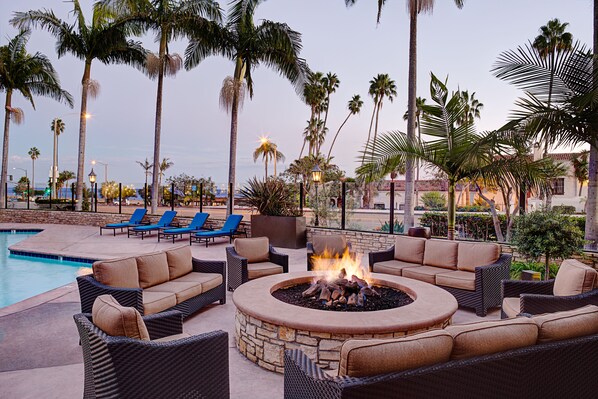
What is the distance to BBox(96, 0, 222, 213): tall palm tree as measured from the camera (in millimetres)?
12602

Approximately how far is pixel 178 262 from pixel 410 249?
3.31 metres

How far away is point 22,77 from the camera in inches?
681

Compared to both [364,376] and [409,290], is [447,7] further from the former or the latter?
[364,376]

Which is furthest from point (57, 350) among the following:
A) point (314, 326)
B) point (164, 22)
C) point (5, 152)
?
point (5, 152)

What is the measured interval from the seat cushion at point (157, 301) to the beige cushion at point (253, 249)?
1695mm

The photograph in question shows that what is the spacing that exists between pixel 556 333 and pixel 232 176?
36.9ft

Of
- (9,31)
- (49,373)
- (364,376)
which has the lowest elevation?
(49,373)

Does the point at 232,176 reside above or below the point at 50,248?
above

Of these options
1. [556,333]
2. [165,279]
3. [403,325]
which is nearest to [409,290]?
[403,325]

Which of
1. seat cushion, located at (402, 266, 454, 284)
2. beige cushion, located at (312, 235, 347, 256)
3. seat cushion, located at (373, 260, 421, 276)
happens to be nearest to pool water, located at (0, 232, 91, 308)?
beige cushion, located at (312, 235, 347, 256)

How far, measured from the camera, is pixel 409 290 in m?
4.17

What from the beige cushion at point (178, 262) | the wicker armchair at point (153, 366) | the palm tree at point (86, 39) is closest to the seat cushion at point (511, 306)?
the wicker armchair at point (153, 366)

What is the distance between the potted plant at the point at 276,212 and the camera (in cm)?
978

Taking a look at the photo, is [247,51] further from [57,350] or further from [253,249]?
[57,350]
